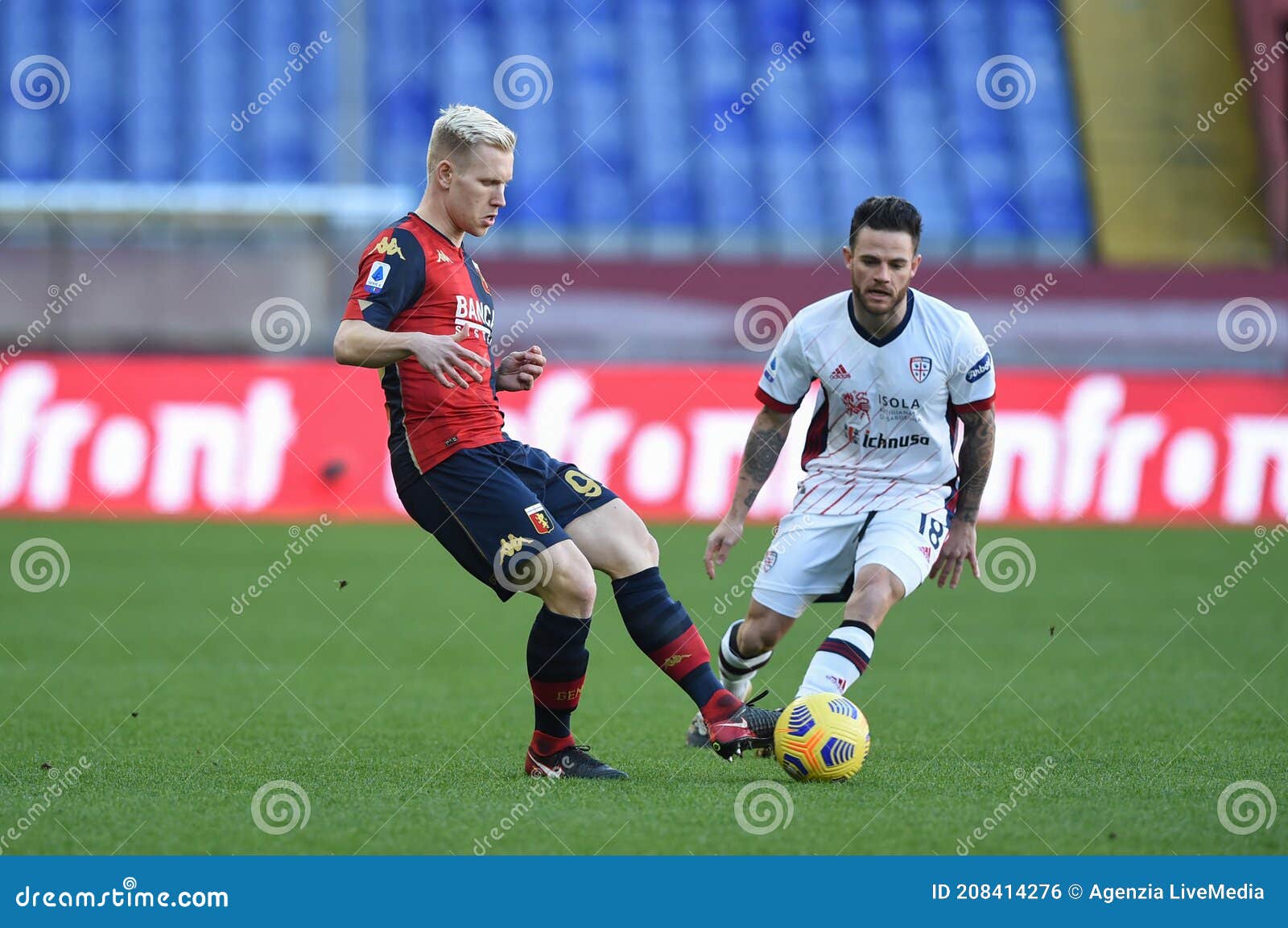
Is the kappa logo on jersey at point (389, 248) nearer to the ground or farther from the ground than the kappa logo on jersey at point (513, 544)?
farther from the ground

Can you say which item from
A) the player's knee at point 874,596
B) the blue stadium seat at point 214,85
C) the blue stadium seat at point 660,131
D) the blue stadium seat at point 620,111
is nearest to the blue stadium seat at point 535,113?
the blue stadium seat at point 620,111

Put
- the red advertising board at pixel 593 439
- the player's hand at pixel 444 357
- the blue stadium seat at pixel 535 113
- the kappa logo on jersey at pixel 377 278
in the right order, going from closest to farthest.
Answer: the player's hand at pixel 444 357
the kappa logo on jersey at pixel 377 278
the red advertising board at pixel 593 439
the blue stadium seat at pixel 535 113

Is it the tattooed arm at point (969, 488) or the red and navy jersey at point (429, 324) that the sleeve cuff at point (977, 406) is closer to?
the tattooed arm at point (969, 488)

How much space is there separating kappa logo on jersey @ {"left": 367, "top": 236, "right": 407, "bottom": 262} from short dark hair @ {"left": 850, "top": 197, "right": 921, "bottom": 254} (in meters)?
1.64

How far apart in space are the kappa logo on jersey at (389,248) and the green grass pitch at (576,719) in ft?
5.82

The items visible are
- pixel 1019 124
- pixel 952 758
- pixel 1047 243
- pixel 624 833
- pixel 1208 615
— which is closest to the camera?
pixel 624 833

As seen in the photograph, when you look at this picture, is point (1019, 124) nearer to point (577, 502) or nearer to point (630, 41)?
point (630, 41)

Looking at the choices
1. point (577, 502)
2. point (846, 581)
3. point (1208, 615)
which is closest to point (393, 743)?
point (577, 502)

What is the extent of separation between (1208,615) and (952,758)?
559 cm

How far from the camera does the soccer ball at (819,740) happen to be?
17.7 feet

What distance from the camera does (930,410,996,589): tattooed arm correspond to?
612 cm

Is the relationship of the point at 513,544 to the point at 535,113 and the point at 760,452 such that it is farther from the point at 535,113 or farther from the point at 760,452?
the point at 535,113

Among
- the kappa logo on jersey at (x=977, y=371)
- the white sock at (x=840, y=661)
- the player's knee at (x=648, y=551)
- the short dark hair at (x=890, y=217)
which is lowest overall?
the white sock at (x=840, y=661)

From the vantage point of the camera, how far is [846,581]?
6.32 meters
